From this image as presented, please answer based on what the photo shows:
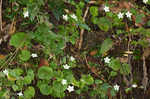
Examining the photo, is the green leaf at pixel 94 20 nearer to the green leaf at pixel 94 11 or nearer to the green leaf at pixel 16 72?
the green leaf at pixel 94 11

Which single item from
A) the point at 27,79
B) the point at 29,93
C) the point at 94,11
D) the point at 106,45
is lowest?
the point at 29,93

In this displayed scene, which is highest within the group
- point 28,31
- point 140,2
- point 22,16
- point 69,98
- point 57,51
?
point 140,2

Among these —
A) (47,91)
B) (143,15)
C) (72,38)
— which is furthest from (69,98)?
(143,15)

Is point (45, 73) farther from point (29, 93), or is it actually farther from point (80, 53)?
point (80, 53)

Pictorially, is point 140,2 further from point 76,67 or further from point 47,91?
point 47,91

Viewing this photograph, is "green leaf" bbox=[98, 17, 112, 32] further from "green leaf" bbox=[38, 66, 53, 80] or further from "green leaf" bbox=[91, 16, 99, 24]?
"green leaf" bbox=[38, 66, 53, 80]

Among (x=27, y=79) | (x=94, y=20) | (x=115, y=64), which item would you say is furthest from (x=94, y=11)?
(x=27, y=79)

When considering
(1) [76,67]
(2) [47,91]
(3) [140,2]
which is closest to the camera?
(2) [47,91]
